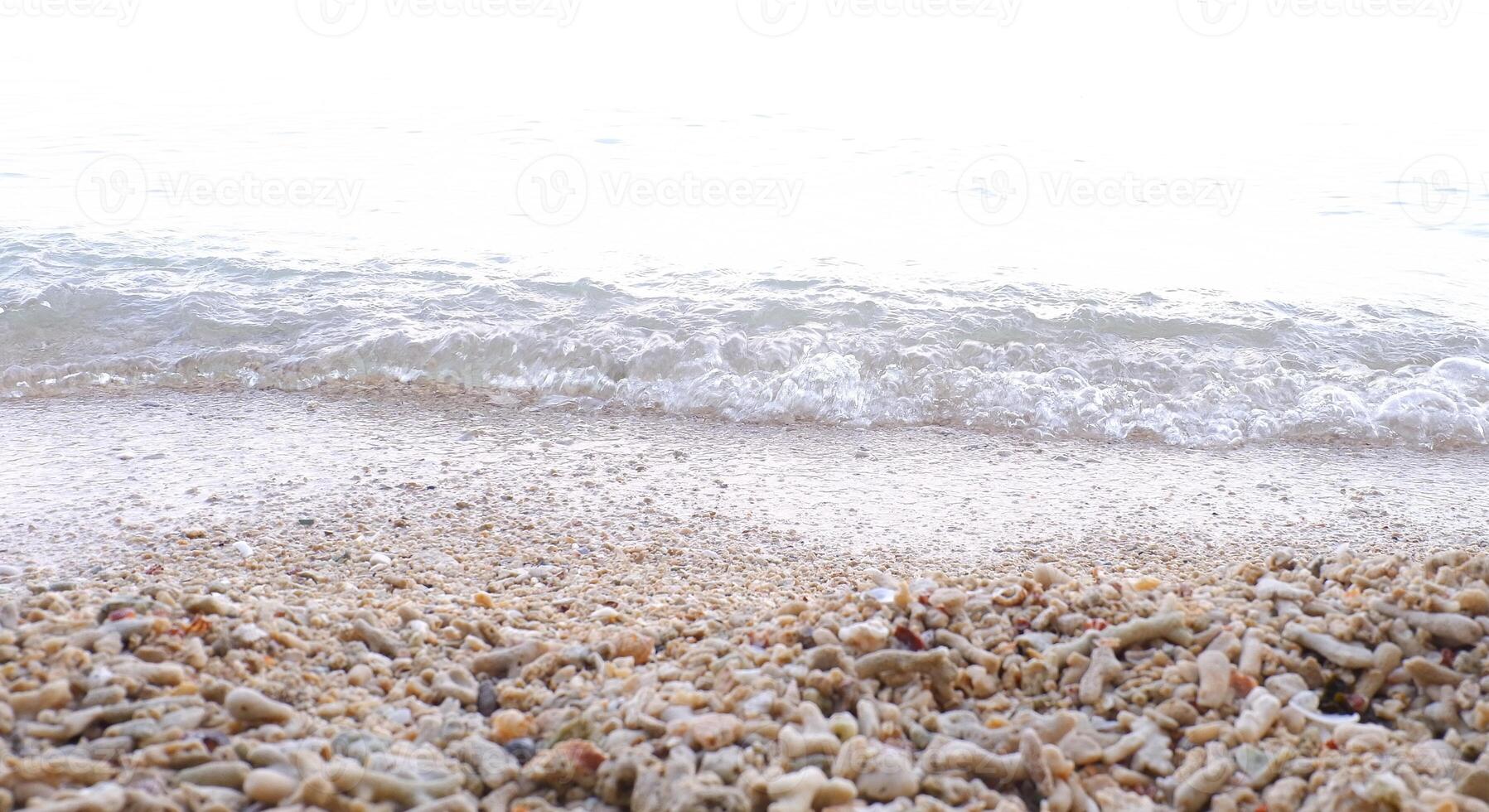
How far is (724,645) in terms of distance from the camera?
2010 millimetres

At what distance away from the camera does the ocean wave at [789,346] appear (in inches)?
170

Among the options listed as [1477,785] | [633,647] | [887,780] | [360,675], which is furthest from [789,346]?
[1477,785]

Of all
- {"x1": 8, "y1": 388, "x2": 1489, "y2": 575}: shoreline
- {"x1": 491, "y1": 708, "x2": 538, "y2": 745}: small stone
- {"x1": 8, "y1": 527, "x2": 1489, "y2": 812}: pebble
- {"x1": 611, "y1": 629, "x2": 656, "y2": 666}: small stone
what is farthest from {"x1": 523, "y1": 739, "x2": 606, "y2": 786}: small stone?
{"x1": 8, "y1": 388, "x2": 1489, "y2": 575}: shoreline

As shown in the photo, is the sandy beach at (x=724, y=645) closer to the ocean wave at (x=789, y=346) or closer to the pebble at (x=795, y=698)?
the pebble at (x=795, y=698)

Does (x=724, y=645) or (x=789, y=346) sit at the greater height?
(x=789, y=346)

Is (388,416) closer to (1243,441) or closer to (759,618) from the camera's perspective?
(759,618)

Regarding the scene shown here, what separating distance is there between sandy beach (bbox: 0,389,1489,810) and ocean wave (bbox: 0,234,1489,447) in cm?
80

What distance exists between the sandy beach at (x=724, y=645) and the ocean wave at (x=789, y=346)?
80cm

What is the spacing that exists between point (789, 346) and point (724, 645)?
9.66 feet

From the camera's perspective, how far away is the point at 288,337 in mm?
5094

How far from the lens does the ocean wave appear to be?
14.2ft

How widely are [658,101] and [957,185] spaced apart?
4.85m

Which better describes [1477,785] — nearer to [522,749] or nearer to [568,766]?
[568,766]

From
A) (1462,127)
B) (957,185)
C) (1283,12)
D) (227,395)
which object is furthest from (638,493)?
(1283,12)
